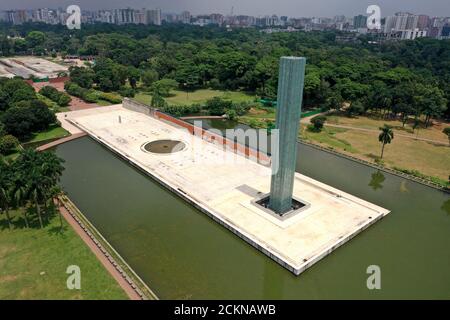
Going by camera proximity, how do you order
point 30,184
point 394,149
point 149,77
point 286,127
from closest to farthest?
point 30,184, point 286,127, point 394,149, point 149,77

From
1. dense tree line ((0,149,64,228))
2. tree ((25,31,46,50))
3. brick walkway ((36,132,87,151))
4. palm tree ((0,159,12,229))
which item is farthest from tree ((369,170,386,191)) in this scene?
tree ((25,31,46,50))

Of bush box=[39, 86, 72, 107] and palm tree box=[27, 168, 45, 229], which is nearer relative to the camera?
palm tree box=[27, 168, 45, 229]

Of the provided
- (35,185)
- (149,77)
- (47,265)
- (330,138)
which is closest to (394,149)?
(330,138)

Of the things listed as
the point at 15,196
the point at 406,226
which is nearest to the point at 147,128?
the point at 15,196

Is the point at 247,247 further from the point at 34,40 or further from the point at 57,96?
the point at 34,40

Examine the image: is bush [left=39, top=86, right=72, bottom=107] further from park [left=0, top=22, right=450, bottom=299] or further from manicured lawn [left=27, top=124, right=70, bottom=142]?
manicured lawn [left=27, top=124, right=70, bottom=142]
